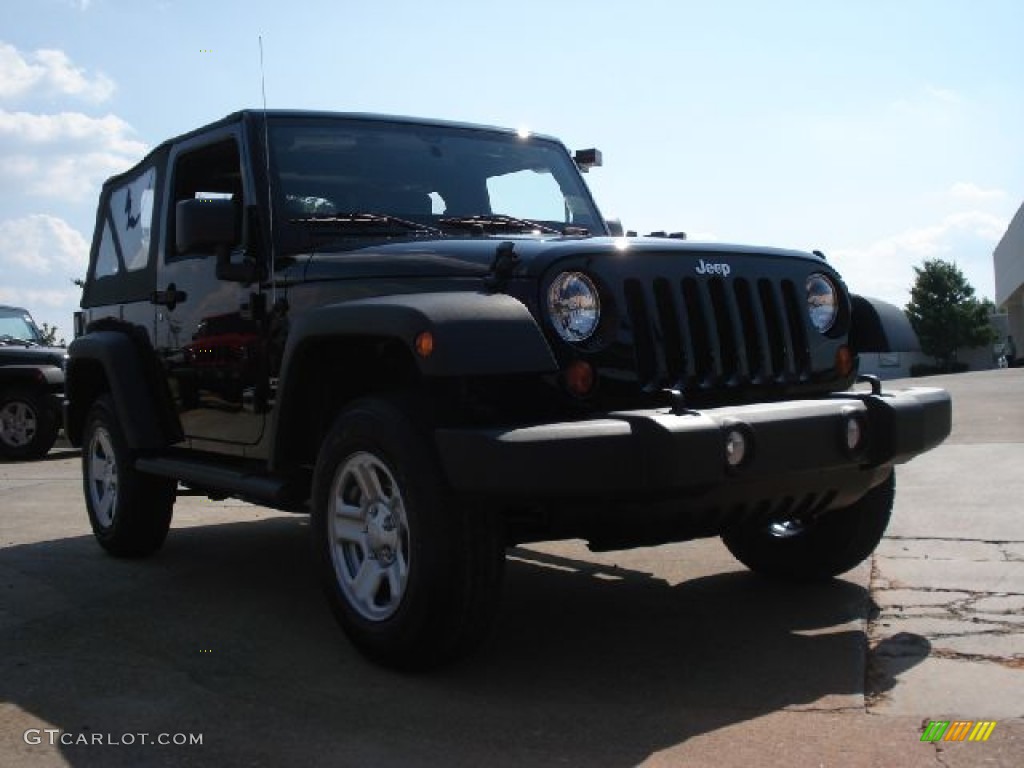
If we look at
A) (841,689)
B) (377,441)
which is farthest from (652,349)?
(841,689)

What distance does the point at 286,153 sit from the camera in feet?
16.3

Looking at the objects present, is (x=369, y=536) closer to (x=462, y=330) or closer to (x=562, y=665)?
(x=562, y=665)

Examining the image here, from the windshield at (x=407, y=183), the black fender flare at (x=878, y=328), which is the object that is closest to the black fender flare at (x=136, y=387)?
the windshield at (x=407, y=183)

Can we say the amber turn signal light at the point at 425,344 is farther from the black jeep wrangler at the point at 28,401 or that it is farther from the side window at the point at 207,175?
the black jeep wrangler at the point at 28,401

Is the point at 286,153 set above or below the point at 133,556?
above

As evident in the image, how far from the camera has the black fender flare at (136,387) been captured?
570 cm

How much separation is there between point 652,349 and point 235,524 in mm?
4417

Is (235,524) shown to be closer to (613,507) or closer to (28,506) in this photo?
(28,506)

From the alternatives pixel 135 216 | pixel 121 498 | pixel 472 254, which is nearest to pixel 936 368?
pixel 135 216

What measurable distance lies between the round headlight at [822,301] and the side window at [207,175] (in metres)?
2.41

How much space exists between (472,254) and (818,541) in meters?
2.06

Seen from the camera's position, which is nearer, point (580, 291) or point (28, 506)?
point (580, 291)

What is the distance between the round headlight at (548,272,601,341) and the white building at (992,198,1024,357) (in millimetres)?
55666

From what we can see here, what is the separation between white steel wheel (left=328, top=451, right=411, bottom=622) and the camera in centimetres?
384
